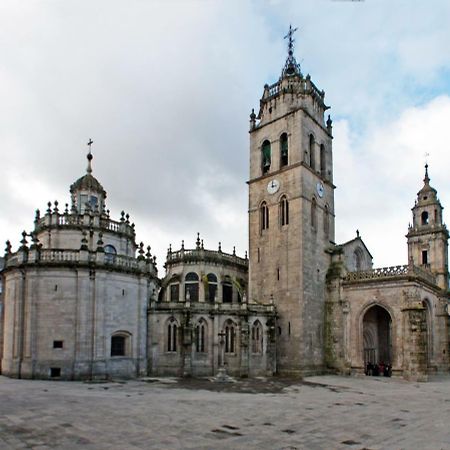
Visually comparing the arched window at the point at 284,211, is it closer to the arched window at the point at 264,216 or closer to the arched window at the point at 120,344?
the arched window at the point at 264,216

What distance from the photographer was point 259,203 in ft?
143

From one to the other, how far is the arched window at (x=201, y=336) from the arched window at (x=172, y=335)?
1.58 m

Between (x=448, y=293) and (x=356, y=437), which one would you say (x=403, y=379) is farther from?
(x=356, y=437)

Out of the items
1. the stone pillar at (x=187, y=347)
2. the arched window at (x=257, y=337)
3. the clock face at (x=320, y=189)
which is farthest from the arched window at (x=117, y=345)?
the clock face at (x=320, y=189)

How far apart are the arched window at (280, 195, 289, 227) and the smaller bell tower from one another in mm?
20411

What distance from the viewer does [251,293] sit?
42375 millimetres

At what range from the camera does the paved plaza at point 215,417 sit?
14.2 meters

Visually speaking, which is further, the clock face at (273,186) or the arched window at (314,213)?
the clock face at (273,186)

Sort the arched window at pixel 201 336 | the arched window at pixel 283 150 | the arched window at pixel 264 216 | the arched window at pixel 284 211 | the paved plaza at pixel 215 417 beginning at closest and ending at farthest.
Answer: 1. the paved plaza at pixel 215 417
2. the arched window at pixel 201 336
3. the arched window at pixel 284 211
4. the arched window at pixel 264 216
5. the arched window at pixel 283 150

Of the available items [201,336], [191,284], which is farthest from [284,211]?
[201,336]

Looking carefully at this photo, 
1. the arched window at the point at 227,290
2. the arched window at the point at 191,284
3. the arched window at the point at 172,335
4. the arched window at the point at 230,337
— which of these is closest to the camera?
the arched window at the point at 172,335

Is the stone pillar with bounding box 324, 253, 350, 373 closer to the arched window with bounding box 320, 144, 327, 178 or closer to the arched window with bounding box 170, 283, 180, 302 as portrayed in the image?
the arched window with bounding box 320, 144, 327, 178

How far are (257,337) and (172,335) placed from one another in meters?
7.05

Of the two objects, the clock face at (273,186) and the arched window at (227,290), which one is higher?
the clock face at (273,186)
